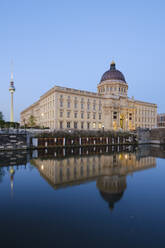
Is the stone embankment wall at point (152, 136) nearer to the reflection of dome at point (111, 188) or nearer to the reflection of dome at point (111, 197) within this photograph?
the reflection of dome at point (111, 188)

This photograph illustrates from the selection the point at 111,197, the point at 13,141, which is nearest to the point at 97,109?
the point at 13,141

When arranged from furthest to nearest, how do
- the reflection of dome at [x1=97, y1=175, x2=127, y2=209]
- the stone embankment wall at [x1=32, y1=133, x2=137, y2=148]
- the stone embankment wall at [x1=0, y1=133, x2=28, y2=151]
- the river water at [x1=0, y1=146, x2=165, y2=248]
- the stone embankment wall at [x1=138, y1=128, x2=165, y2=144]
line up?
the stone embankment wall at [x1=138, y1=128, x2=165, y2=144]
the stone embankment wall at [x1=32, y1=133, x2=137, y2=148]
the stone embankment wall at [x1=0, y1=133, x2=28, y2=151]
the reflection of dome at [x1=97, y1=175, x2=127, y2=209]
the river water at [x1=0, y1=146, x2=165, y2=248]

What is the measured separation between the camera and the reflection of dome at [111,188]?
31.6ft

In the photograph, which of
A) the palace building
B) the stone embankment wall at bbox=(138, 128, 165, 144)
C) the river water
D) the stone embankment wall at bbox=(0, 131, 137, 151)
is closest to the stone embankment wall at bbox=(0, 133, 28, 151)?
the stone embankment wall at bbox=(0, 131, 137, 151)

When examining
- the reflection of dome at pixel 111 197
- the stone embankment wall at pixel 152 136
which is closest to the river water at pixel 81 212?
the reflection of dome at pixel 111 197

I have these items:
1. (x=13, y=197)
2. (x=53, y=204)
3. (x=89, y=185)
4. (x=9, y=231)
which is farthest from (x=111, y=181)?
(x=9, y=231)

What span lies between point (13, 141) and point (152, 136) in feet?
170

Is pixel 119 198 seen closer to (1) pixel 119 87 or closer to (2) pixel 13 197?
(2) pixel 13 197

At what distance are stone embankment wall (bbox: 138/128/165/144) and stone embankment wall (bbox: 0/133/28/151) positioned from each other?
40.7 metres

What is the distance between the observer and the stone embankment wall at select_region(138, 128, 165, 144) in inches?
2325

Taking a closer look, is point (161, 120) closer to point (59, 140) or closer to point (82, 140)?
point (82, 140)

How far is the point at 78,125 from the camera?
59.5m

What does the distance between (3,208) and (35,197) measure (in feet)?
6.38

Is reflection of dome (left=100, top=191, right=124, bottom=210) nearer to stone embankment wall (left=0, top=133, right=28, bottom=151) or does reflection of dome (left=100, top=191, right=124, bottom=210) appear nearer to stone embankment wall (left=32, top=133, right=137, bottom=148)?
stone embankment wall (left=0, top=133, right=28, bottom=151)
